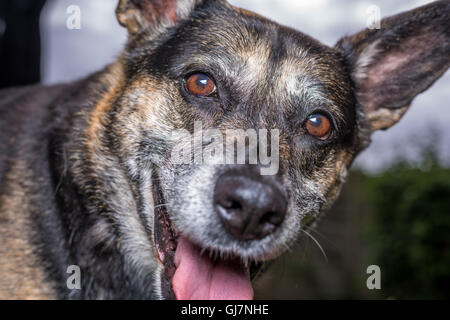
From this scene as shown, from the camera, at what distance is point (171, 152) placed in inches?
114

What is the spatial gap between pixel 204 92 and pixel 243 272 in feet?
3.85

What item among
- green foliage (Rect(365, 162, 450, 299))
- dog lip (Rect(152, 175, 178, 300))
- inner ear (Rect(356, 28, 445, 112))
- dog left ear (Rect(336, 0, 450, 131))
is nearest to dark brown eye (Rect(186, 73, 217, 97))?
Result: dog lip (Rect(152, 175, 178, 300))

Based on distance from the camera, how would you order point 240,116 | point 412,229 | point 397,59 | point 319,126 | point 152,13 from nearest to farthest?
point 240,116, point 319,126, point 152,13, point 397,59, point 412,229

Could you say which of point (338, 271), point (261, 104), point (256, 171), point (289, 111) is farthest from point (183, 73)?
point (338, 271)

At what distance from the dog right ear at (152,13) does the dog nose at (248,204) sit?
174cm

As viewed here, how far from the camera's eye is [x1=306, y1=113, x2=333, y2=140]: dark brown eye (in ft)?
10.6

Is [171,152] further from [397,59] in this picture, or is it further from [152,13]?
[397,59]

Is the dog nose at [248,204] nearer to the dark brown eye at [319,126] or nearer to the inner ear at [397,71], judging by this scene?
the dark brown eye at [319,126]

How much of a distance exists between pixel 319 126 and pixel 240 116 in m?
0.62

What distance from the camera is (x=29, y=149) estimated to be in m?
3.44

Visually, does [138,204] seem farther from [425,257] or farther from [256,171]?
[425,257]

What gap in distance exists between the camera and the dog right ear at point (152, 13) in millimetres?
3613

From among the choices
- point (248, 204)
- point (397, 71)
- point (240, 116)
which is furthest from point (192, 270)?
point (397, 71)

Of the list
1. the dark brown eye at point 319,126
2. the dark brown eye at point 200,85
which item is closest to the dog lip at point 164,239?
the dark brown eye at point 200,85
